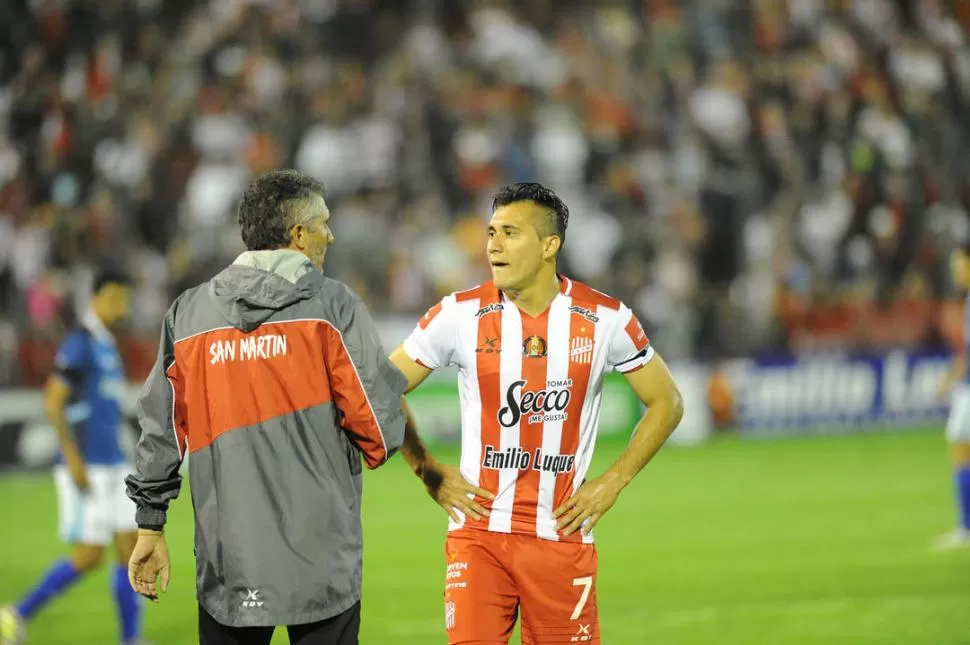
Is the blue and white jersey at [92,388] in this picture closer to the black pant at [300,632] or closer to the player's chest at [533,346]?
the player's chest at [533,346]

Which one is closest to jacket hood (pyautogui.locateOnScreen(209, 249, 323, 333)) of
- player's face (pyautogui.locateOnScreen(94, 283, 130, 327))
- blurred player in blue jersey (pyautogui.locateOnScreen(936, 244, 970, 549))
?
player's face (pyautogui.locateOnScreen(94, 283, 130, 327))

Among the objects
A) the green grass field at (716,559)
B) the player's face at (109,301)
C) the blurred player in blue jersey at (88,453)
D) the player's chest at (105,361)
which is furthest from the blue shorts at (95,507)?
the player's face at (109,301)

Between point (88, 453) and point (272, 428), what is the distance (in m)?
4.74

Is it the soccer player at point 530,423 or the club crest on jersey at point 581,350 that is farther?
the club crest on jersey at point 581,350

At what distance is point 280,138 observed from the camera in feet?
60.6

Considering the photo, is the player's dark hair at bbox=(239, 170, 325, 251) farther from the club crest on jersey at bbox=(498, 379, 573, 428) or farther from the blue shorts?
the blue shorts

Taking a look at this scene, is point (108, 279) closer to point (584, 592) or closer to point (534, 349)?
point (534, 349)

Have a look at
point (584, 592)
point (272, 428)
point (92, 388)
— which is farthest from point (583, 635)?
point (92, 388)

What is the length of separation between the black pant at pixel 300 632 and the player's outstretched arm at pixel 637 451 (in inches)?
40.5

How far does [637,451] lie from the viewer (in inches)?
199

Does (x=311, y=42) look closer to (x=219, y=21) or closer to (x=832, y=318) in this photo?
(x=219, y=21)

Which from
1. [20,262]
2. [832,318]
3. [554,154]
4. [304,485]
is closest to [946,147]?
[832,318]

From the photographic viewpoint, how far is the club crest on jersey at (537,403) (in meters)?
5.06

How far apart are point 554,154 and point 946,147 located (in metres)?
6.44
